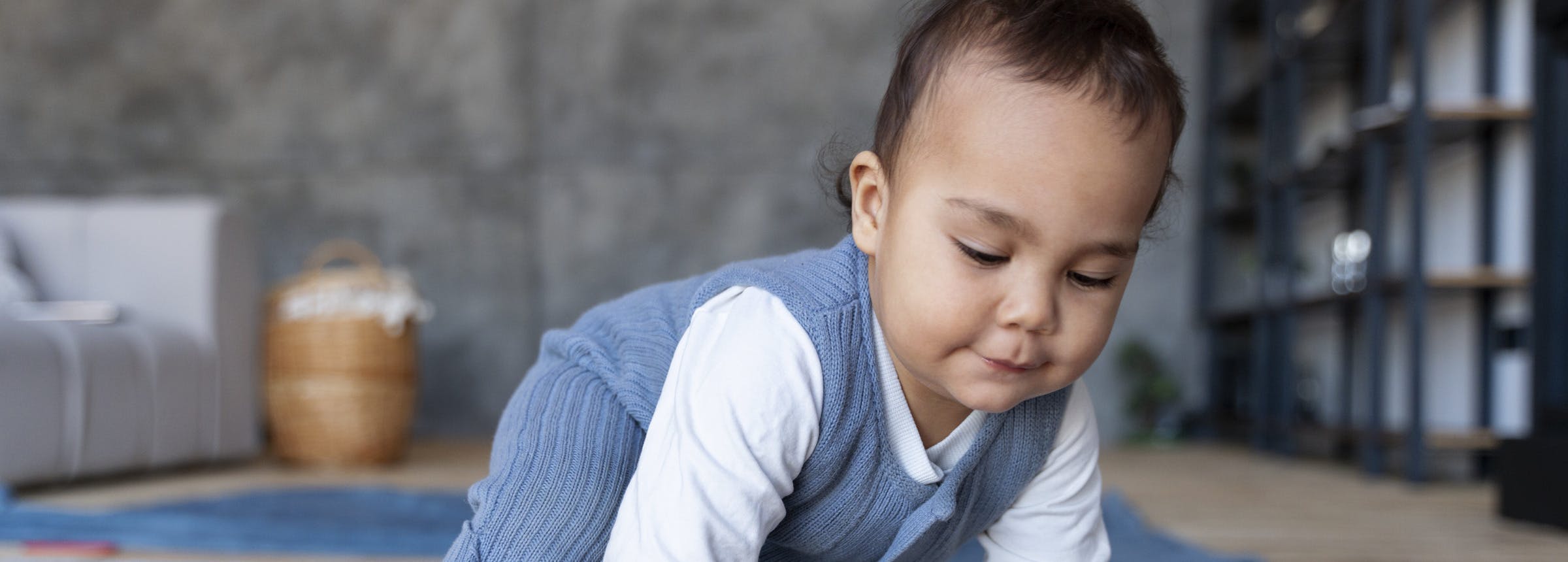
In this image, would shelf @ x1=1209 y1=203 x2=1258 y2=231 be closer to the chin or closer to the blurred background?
the blurred background

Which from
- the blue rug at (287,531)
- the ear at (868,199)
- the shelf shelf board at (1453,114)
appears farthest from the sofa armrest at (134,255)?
the shelf shelf board at (1453,114)

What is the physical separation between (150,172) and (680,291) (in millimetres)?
4016

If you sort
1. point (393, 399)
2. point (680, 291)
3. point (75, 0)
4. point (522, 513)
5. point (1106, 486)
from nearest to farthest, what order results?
point (522, 513)
point (680, 291)
point (1106, 486)
point (393, 399)
point (75, 0)

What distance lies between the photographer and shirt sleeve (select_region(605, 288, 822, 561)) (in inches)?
32.7

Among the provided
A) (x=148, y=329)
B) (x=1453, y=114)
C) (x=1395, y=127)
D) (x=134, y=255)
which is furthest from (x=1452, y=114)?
Result: (x=134, y=255)

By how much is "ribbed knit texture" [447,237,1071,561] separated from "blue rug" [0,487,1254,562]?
76 centimetres

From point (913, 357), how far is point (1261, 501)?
187 cm

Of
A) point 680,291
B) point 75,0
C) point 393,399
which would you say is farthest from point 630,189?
point 680,291

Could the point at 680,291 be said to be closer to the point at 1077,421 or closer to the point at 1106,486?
the point at 1077,421

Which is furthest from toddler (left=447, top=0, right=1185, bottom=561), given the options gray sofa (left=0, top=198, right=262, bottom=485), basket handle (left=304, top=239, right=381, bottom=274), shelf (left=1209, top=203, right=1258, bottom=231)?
shelf (left=1209, top=203, right=1258, bottom=231)

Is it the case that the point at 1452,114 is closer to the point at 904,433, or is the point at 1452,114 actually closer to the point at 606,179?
the point at 904,433

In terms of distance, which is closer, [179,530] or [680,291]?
[680,291]

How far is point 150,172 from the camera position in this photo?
14.6ft

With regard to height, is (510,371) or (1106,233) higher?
(1106,233)
